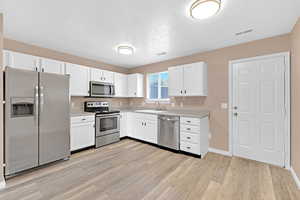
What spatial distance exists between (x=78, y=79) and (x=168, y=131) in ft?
8.81

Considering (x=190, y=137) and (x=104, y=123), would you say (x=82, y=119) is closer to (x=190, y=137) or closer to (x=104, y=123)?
(x=104, y=123)

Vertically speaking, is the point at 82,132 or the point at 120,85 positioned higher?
the point at 120,85

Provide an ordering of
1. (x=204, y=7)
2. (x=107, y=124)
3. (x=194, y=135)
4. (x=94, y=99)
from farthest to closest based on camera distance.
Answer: (x=94, y=99), (x=107, y=124), (x=194, y=135), (x=204, y=7)

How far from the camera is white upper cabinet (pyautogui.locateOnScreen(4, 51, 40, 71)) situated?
247 cm

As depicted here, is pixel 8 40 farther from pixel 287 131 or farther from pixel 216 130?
pixel 287 131

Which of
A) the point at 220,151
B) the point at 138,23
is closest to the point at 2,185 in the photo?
the point at 138,23

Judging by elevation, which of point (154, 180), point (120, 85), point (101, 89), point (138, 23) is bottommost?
point (154, 180)

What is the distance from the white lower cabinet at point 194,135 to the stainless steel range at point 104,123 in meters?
1.93

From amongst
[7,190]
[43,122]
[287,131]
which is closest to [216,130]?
[287,131]

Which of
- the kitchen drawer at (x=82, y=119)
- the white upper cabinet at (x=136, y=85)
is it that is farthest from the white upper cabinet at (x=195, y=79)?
the kitchen drawer at (x=82, y=119)

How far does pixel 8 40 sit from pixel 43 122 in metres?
1.90

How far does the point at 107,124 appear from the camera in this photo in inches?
147

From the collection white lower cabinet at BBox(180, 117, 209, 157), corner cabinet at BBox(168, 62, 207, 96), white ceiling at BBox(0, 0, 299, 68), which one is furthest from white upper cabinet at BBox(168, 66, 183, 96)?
white lower cabinet at BBox(180, 117, 209, 157)

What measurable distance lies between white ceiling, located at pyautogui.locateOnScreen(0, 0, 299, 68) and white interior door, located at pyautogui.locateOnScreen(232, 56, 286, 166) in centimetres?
63
